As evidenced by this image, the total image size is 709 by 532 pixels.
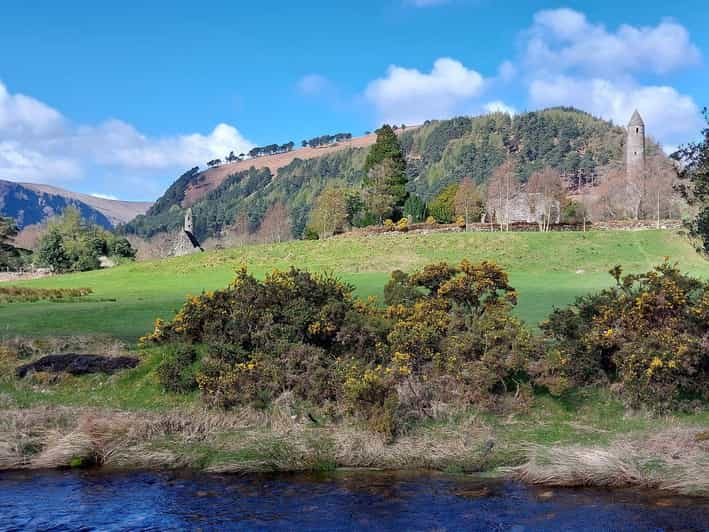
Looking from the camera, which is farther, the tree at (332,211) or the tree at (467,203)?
the tree at (467,203)

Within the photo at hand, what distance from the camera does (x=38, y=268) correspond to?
9275 cm

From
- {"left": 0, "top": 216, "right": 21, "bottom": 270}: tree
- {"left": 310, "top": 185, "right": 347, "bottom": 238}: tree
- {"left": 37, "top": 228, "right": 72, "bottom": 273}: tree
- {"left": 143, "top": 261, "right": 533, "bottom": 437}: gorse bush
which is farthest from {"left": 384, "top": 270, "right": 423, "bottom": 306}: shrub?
{"left": 0, "top": 216, "right": 21, "bottom": 270}: tree

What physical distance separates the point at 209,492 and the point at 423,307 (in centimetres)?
924

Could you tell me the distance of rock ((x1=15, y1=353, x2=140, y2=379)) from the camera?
736 inches

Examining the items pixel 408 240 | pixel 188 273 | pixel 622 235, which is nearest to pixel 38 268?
pixel 188 273

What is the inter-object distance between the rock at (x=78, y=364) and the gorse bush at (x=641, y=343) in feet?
36.2

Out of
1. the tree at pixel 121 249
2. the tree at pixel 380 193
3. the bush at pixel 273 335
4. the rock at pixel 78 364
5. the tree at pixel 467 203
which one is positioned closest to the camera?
the bush at pixel 273 335

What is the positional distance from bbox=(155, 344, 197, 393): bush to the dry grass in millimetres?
8404

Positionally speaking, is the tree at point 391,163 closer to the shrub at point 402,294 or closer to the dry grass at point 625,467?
the shrub at point 402,294

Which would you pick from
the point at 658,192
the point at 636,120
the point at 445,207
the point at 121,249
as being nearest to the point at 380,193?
the point at 445,207

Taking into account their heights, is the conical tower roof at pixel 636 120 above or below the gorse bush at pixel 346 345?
above

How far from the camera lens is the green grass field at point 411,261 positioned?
160 ft

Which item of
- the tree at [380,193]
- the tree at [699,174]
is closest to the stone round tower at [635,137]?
the tree at [380,193]

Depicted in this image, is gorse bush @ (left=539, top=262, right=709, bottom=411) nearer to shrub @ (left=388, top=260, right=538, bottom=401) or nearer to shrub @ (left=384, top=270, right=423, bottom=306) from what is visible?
shrub @ (left=388, top=260, right=538, bottom=401)
